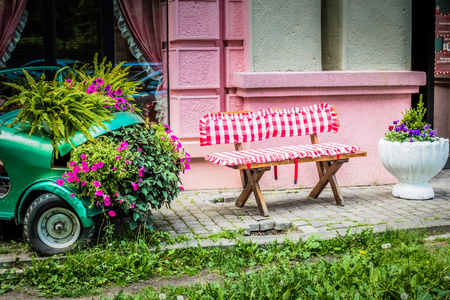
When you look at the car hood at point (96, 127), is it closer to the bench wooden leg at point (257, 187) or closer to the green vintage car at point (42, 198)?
the green vintage car at point (42, 198)

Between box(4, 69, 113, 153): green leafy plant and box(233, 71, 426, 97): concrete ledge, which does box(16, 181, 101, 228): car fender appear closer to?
box(4, 69, 113, 153): green leafy plant

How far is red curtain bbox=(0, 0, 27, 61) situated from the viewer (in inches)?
300

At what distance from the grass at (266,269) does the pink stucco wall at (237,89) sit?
2368 mm

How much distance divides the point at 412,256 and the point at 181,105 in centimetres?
378

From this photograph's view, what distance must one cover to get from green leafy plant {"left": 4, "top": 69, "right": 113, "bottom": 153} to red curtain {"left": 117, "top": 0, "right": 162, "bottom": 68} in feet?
9.30

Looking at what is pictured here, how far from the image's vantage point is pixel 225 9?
793cm

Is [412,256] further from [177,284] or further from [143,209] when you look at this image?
[143,209]

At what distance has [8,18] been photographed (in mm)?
7629

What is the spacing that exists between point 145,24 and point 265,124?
2.18 metres

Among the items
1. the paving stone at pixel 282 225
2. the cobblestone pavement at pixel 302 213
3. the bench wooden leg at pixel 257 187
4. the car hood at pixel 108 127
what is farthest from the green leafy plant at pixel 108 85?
the paving stone at pixel 282 225

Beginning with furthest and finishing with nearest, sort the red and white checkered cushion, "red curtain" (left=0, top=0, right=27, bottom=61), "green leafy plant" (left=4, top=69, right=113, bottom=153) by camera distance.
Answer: "red curtain" (left=0, top=0, right=27, bottom=61), the red and white checkered cushion, "green leafy plant" (left=4, top=69, right=113, bottom=153)

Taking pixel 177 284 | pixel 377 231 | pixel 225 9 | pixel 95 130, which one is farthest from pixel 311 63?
pixel 177 284

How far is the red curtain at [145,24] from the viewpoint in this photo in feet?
26.4

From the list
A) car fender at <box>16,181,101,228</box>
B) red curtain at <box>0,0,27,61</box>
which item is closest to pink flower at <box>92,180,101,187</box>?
car fender at <box>16,181,101,228</box>
